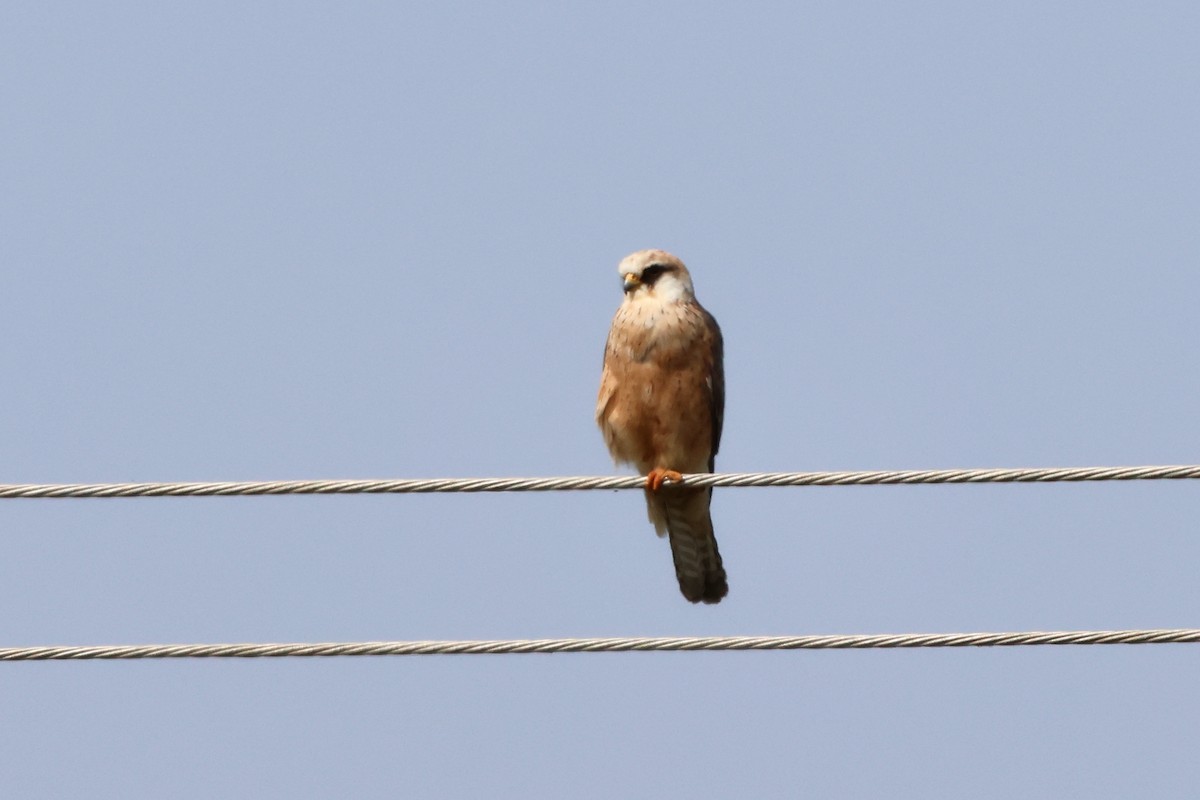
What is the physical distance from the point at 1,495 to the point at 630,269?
10.5 ft

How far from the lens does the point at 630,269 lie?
7.85 m

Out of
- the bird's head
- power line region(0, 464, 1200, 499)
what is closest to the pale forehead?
the bird's head

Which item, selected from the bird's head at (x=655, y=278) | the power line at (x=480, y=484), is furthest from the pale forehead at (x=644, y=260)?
the power line at (x=480, y=484)

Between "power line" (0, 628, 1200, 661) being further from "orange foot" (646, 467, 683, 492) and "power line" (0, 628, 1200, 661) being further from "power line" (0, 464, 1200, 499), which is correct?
"orange foot" (646, 467, 683, 492)

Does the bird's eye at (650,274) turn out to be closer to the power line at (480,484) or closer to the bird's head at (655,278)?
the bird's head at (655,278)

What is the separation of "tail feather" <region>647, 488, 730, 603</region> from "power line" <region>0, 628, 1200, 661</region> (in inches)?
107

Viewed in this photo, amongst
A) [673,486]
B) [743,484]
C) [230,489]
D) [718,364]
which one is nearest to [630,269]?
[718,364]

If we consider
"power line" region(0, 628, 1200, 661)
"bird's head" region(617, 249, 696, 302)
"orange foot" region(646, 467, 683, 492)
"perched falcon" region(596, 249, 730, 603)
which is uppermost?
"bird's head" region(617, 249, 696, 302)

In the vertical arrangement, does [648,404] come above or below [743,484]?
above

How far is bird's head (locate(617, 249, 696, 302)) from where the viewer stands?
7801 mm

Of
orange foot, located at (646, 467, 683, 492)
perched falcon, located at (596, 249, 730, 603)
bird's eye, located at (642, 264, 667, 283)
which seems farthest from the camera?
bird's eye, located at (642, 264, 667, 283)

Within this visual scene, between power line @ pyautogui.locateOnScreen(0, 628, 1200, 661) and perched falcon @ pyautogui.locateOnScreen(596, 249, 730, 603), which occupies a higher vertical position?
perched falcon @ pyautogui.locateOnScreen(596, 249, 730, 603)

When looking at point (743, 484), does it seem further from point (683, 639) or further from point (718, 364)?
point (718, 364)

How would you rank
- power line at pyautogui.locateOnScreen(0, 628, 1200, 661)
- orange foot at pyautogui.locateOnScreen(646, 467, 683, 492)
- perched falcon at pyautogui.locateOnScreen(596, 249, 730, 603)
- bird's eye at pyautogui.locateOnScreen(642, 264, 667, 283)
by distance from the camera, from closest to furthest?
power line at pyautogui.locateOnScreen(0, 628, 1200, 661), orange foot at pyautogui.locateOnScreen(646, 467, 683, 492), perched falcon at pyautogui.locateOnScreen(596, 249, 730, 603), bird's eye at pyautogui.locateOnScreen(642, 264, 667, 283)
